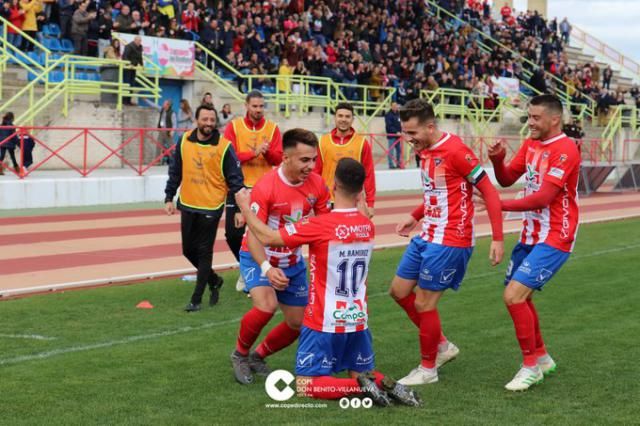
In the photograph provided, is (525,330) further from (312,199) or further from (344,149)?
(344,149)

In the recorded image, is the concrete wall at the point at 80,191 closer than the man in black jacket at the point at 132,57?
Yes

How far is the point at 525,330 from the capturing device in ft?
23.4

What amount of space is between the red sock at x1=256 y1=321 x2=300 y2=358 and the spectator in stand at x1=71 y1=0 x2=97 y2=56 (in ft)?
64.0

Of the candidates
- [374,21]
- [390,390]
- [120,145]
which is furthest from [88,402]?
[374,21]

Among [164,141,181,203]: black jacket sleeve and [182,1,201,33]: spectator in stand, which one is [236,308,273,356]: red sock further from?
[182,1,201,33]: spectator in stand

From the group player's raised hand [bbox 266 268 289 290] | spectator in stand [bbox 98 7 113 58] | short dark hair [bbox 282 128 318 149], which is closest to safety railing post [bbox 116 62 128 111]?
spectator in stand [bbox 98 7 113 58]

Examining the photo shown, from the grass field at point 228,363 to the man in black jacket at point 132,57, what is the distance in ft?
48.5

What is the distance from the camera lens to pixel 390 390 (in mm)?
6336

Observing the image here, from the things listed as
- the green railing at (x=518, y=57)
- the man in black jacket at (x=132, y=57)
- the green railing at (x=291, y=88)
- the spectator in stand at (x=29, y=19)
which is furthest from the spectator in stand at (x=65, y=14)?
the green railing at (x=518, y=57)

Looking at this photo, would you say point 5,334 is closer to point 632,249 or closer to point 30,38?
point 632,249

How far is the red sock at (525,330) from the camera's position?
7.10 meters

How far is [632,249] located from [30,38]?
1530 centimetres

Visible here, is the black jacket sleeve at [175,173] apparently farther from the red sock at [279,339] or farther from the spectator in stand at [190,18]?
the spectator in stand at [190,18]

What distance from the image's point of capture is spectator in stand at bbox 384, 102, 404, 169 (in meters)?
30.1
